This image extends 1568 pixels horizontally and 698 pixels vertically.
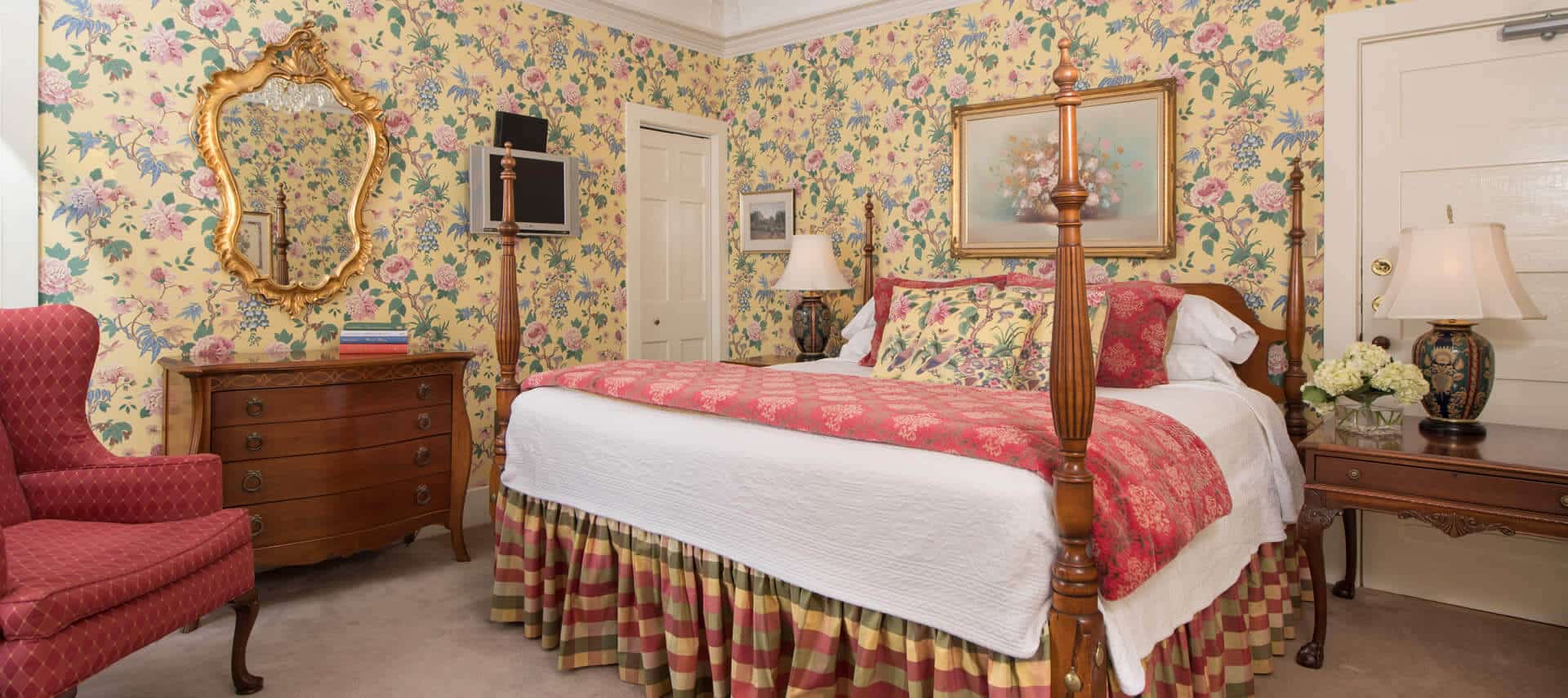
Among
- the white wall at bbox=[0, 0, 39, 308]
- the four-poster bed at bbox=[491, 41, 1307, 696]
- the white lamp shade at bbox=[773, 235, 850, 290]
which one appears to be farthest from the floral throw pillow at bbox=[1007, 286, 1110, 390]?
the white wall at bbox=[0, 0, 39, 308]

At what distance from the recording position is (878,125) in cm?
451

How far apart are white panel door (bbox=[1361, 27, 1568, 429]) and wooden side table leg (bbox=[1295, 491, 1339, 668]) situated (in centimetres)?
105

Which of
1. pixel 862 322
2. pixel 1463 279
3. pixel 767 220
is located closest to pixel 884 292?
pixel 862 322

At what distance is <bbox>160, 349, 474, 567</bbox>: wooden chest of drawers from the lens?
292 centimetres

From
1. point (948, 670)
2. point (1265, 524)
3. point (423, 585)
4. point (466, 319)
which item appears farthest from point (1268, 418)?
point (466, 319)

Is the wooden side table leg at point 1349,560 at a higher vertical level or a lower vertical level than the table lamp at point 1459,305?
lower

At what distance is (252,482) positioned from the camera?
2947mm

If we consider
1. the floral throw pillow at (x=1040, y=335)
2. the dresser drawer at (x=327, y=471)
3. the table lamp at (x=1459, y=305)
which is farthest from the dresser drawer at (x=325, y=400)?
the table lamp at (x=1459, y=305)

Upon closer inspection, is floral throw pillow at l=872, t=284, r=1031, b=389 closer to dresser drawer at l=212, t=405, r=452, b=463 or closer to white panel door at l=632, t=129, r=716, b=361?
dresser drawer at l=212, t=405, r=452, b=463

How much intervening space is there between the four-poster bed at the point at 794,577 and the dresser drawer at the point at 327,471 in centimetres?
58

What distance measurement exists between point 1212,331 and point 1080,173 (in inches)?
32.8

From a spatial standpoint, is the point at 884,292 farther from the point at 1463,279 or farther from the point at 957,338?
the point at 1463,279

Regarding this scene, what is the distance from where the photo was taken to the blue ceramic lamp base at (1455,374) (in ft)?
8.29

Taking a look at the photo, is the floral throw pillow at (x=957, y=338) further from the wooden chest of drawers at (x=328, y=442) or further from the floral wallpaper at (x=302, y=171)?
the floral wallpaper at (x=302, y=171)
